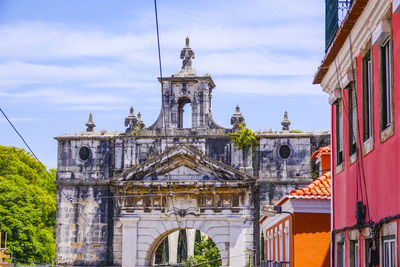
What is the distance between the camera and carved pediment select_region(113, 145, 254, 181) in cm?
3753

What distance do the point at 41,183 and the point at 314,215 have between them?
4195cm

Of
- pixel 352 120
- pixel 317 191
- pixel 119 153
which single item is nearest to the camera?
pixel 352 120

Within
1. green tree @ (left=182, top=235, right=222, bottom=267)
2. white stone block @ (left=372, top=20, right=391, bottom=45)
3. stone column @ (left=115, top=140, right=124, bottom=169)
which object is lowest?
green tree @ (left=182, top=235, right=222, bottom=267)

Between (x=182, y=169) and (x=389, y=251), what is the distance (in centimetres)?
2694

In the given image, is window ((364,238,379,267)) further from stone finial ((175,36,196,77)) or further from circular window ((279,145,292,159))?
stone finial ((175,36,196,77))

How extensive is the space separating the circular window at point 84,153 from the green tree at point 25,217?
9433mm

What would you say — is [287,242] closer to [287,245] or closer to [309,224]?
[287,245]

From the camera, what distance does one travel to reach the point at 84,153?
130ft

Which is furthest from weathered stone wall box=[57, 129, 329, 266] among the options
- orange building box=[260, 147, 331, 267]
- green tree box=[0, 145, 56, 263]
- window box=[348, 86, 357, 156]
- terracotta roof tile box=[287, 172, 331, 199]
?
window box=[348, 86, 357, 156]

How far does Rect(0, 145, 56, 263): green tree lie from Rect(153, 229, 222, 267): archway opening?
23.1ft

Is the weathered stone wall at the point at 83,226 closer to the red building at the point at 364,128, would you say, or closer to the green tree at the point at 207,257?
the green tree at the point at 207,257

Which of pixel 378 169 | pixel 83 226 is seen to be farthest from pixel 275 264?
pixel 83 226

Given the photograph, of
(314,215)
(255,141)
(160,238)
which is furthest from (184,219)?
(314,215)

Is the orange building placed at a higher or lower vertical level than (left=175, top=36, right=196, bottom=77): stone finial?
lower
